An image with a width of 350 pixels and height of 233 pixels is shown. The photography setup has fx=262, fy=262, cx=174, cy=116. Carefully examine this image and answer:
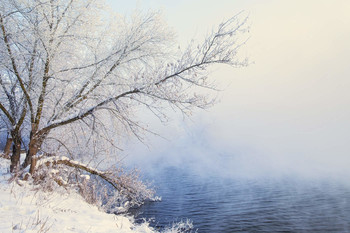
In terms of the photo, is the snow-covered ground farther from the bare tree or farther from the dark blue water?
the dark blue water

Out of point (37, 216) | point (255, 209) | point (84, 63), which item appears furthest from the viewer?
point (255, 209)

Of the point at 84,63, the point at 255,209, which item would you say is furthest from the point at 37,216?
the point at 255,209

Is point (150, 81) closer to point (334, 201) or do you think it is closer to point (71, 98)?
point (71, 98)

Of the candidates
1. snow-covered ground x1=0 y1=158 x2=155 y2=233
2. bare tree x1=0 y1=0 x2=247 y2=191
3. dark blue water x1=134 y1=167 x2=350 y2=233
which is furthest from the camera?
dark blue water x1=134 y1=167 x2=350 y2=233

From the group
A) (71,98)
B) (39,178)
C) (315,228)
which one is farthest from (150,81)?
(315,228)

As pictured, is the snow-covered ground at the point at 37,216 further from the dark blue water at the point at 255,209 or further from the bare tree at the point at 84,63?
the dark blue water at the point at 255,209

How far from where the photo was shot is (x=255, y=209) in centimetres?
1959

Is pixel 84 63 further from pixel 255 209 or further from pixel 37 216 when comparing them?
pixel 255 209

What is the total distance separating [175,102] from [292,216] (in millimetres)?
13591

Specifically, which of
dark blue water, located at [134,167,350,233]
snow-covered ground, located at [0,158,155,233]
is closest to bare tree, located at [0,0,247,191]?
snow-covered ground, located at [0,158,155,233]

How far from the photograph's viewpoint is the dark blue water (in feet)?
51.2

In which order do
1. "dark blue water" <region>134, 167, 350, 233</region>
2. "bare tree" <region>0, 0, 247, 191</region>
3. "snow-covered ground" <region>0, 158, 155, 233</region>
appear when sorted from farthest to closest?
"dark blue water" <region>134, 167, 350, 233</region>, "bare tree" <region>0, 0, 247, 191</region>, "snow-covered ground" <region>0, 158, 155, 233</region>

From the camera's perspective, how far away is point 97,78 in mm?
8961

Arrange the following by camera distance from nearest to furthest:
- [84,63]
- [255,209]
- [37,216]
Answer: [37,216], [84,63], [255,209]
